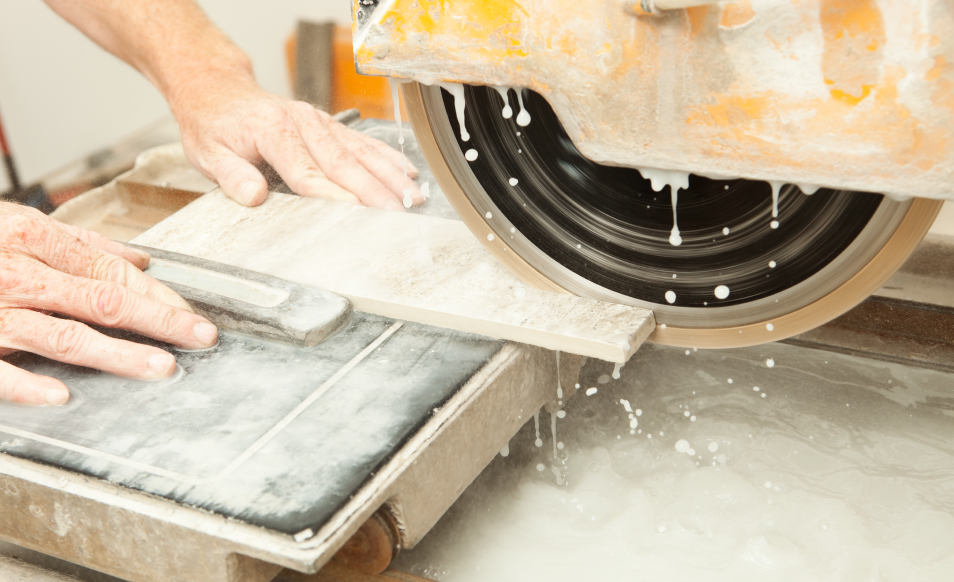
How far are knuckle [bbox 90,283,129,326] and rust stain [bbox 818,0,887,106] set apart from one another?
51.6 inches

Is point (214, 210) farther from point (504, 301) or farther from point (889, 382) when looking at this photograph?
point (889, 382)

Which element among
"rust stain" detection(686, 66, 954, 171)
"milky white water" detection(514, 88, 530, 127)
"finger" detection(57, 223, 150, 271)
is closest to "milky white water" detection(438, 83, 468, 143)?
"milky white water" detection(514, 88, 530, 127)

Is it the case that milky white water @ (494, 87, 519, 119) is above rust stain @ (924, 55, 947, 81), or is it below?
below

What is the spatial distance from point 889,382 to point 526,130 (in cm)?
114

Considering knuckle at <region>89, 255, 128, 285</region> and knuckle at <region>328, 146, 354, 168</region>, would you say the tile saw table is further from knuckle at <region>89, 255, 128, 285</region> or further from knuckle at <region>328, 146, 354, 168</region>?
knuckle at <region>328, 146, 354, 168</region>

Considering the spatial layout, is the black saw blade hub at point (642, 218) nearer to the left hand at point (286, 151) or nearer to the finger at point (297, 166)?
the left hand at point (286, 151)

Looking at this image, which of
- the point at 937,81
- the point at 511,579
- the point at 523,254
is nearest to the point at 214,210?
the point at 523,254

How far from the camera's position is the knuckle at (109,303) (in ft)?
5.47

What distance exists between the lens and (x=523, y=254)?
179 cm

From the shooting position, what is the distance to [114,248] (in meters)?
1.90

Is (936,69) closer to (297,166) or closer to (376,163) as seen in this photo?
(376,163)

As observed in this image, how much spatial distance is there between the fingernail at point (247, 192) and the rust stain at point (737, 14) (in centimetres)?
138

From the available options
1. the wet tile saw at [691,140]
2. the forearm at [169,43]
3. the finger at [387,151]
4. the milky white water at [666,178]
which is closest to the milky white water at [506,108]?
the wet tile saw at [691,140]

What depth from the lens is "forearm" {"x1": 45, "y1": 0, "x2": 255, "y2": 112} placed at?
9.29ft
